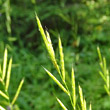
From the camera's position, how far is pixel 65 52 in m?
2.86

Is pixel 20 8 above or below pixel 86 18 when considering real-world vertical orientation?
above

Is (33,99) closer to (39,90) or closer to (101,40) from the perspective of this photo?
(39,90)

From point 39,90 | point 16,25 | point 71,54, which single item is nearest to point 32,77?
point 39,90

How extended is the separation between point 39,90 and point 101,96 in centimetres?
70

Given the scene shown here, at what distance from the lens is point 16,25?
400 cm

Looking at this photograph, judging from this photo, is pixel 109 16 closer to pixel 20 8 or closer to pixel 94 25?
pixel 94 25

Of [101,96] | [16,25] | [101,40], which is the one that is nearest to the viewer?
[101,96]

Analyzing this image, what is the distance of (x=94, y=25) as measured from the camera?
3330mm

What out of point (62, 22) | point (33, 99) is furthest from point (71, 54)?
point (62, 22)

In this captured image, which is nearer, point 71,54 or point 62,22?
point 71,54

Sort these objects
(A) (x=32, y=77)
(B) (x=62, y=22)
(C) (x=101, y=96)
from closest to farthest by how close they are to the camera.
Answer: (C) (x=101, y=96) < (A) (x=32, y=77) < (B) (x=62, y=22)

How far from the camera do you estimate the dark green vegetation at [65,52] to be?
2.08m

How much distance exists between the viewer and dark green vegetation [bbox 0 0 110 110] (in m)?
2.08

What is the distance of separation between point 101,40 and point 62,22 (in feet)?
2.81
